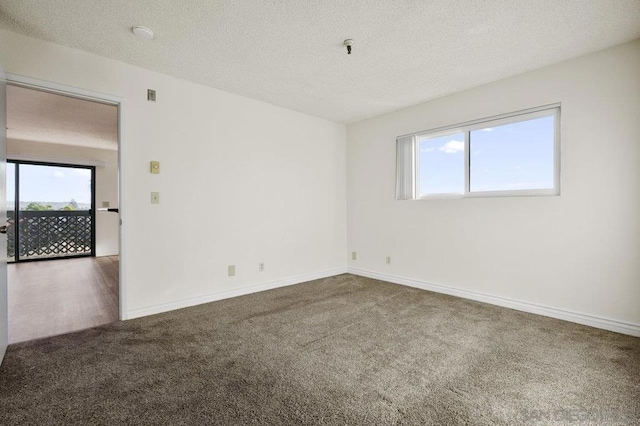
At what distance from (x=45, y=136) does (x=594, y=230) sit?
8305 mm

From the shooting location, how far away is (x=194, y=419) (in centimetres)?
150

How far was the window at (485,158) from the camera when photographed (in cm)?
304

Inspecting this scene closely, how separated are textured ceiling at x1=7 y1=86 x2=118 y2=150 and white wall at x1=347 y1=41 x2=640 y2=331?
4319mm

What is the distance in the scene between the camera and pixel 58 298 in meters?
3.64

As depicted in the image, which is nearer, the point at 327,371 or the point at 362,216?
the point at 327,371

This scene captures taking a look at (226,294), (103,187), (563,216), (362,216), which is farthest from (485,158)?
(103,187)

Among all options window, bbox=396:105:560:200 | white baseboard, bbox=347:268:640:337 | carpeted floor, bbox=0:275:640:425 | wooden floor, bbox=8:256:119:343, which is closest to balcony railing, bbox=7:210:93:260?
wooden floor, bbox=8:256:119:343

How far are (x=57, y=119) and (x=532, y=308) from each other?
6726 millimetres

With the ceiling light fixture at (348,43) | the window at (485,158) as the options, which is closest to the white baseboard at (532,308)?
the window at (485,158)

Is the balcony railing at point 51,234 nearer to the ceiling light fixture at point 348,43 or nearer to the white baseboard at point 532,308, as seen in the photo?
the white baseboard at point 532,308

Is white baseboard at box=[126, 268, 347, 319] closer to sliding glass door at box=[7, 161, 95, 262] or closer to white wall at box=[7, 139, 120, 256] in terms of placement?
sliding glass door at box=[7, 161, 95, 262]

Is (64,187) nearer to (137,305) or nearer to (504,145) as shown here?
(137,305)

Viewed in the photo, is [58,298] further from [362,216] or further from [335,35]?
[335,35]

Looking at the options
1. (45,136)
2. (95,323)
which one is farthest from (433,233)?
(45,136)
